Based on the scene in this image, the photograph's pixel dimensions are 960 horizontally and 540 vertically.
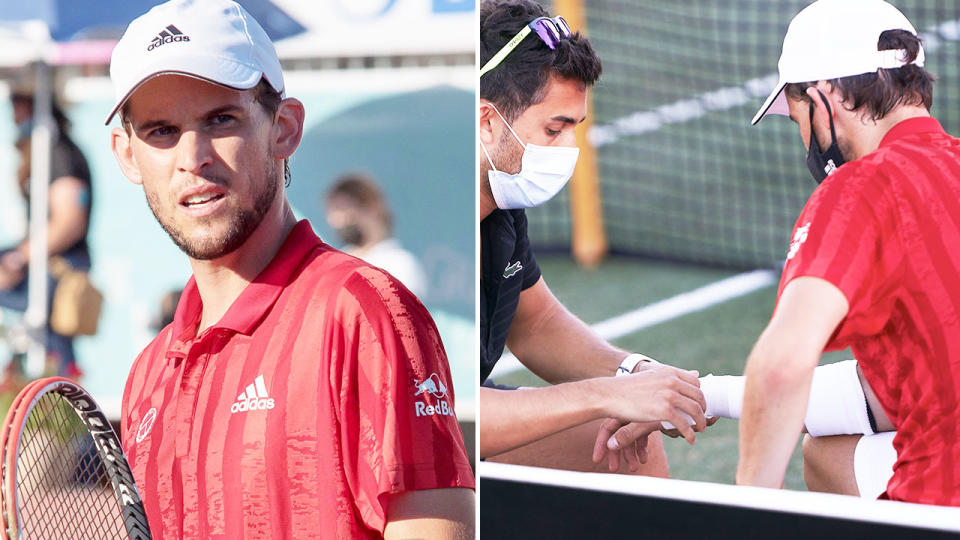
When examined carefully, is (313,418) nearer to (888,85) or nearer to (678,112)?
(888,85)

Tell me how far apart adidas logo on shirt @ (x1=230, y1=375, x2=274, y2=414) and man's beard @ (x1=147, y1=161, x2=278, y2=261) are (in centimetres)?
23

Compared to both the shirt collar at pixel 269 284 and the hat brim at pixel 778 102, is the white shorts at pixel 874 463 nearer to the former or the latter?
the hat brim at pixel 778 102

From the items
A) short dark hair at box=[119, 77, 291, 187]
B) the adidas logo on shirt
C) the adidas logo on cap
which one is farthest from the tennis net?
the adidas logo on cap

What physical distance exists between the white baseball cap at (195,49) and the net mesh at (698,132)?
4.05 meters

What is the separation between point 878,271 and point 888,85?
0.28 metres

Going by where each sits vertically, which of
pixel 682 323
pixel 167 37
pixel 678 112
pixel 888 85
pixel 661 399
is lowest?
pixel 682 323

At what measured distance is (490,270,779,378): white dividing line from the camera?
15.8 feet

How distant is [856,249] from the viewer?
1.53 m

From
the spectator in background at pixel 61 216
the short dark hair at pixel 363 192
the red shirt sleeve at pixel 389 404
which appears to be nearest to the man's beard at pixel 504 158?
the red shirt sleeve at pixel 389 404

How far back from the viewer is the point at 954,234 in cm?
156

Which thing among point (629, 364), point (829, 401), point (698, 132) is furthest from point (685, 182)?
point (829, 401)

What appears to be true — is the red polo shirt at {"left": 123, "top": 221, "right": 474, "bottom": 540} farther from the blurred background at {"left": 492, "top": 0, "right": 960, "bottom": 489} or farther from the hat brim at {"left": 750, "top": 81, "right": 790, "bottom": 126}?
the blurred background at {"left": 492, "top": 0, "right": 960, "bottom": 489}

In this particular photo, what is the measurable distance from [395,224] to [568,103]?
125 inches

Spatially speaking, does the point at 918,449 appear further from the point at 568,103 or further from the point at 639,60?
the point at 639,60
